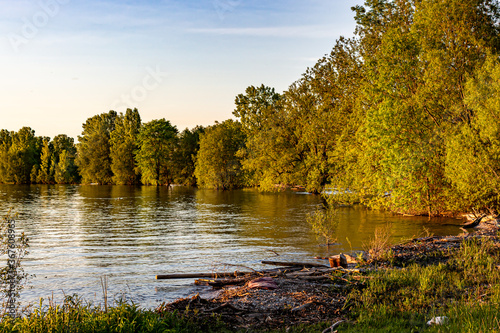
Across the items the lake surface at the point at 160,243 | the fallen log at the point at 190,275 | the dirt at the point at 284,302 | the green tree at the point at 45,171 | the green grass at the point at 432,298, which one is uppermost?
the green tree at the point at 45,171

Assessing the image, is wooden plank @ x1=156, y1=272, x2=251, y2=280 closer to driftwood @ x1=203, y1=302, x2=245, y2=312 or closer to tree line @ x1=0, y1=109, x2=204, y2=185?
driftwood @ x1=203, y1=302, x2=245, y2=312

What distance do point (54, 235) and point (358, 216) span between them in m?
27.4

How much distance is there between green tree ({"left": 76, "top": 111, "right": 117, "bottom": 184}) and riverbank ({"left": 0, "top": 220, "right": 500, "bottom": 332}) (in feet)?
430

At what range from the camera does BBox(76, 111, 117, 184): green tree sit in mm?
135250

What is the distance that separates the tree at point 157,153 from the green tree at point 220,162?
20.7 m

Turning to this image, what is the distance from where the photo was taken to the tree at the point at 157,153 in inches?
4820

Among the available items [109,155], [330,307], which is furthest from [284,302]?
[109,155]

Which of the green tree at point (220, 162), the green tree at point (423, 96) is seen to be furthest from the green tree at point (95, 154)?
the green tree at point (423, 96)

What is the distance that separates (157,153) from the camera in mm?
122000

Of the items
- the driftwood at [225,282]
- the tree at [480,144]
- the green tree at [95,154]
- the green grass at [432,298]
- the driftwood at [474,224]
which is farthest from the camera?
the green tree at [95,154]

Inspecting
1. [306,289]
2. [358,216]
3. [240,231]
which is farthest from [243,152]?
[306,289]

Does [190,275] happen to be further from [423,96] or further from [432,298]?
[423,96]

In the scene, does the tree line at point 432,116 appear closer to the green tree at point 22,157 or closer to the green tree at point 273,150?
the green tree at point 273,150

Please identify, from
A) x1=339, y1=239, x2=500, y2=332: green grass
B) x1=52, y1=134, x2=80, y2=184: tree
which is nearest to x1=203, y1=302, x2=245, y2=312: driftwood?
x1=339, y1=239, x2=500, y2=332: green grass
